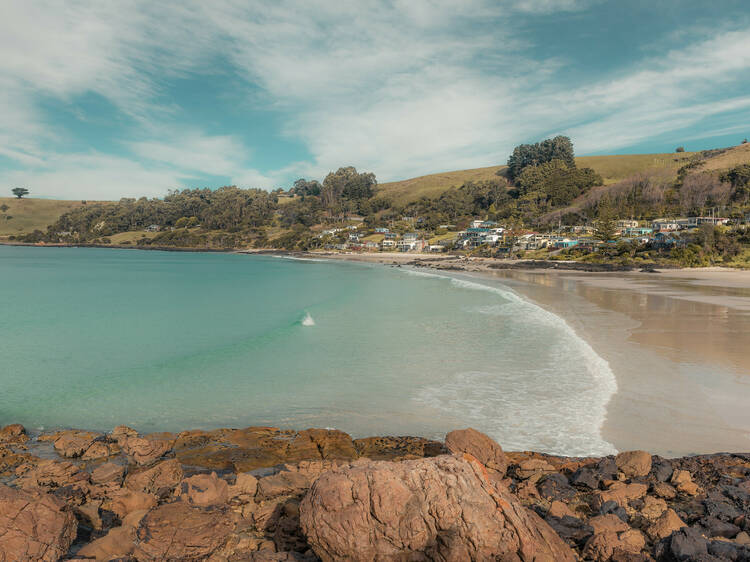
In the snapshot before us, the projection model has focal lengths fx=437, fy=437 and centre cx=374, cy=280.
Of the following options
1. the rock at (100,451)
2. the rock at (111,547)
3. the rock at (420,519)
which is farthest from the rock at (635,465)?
the rock at (100,451)

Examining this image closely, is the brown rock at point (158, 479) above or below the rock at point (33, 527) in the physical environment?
below

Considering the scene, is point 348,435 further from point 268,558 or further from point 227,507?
point 268,558

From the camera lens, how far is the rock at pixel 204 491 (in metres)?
6.80

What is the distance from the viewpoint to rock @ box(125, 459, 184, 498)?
298 inches

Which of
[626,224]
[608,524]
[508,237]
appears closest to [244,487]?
[608,524]

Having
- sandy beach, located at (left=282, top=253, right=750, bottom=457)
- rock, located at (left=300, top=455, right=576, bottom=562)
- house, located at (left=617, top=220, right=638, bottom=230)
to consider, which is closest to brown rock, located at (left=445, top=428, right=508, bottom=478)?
rock, located at (left=300, top=455, right=576, bottom=562)

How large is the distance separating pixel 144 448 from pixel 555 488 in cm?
819

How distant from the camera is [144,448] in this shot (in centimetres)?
931

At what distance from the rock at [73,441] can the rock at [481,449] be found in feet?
25.9

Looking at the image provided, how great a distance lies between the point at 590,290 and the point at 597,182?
127 meters

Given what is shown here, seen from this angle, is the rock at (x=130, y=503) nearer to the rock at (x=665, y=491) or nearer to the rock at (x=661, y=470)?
the rock at (x=665, y=491)

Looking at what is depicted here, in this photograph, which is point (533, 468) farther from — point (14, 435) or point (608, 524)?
point (14, 435)

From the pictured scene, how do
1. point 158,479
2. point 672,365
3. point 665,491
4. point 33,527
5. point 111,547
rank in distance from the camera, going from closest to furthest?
point 33,527, point 111,547, point 665,491, point 158,479, point 672,365

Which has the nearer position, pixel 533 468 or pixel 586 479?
pixel 586 479
